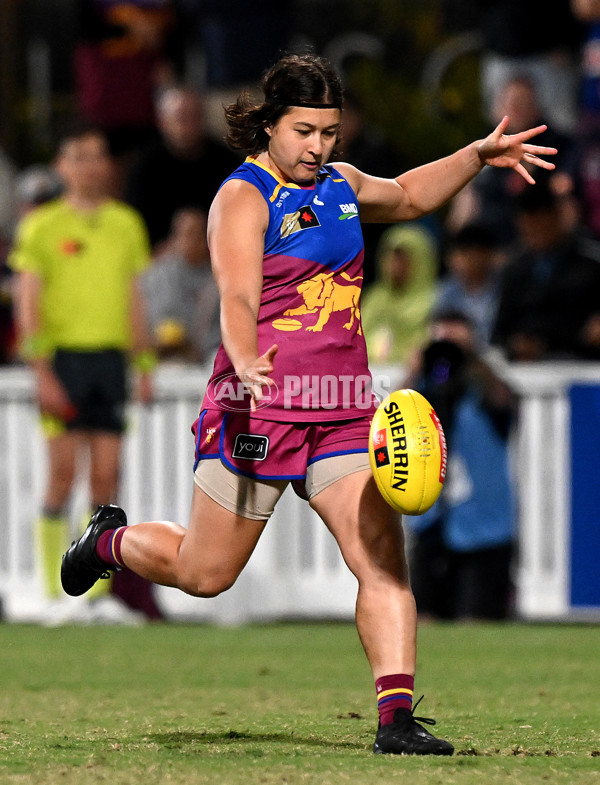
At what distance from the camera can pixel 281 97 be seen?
556cm

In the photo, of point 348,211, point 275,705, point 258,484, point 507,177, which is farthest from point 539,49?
point 258,484

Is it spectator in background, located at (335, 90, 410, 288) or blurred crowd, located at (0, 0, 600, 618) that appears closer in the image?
blurred crowd, located at (0, 0, 600, 618)

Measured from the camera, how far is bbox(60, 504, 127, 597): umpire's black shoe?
6.14 m

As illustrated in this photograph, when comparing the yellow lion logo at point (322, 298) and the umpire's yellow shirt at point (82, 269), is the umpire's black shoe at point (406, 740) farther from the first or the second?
the umpire's yellow shirt at point (82, 269)

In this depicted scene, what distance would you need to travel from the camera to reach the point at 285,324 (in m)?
5.55

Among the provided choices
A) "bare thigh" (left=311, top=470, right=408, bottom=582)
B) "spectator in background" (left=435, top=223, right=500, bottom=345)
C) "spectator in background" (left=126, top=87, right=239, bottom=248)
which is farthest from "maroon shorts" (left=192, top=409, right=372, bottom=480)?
"spectator in background" (left=126, top=87, right=239, bottom=248)

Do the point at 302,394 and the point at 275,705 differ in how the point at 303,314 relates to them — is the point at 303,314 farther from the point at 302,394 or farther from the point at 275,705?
the point at 275,705

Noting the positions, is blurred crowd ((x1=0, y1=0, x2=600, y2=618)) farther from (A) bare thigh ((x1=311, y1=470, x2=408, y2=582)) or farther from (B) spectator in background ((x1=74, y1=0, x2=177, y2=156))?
(A) bare thigh ((x1=311, y1=470, x2=408, y2=582))

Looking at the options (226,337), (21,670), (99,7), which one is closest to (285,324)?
(226,337)

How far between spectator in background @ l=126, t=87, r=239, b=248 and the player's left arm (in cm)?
670

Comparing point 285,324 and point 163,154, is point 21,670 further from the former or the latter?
point 163,154

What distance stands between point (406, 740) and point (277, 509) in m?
4.97

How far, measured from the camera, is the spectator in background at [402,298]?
1112 cm

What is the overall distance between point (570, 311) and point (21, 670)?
4111 millimetres
